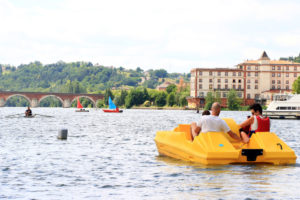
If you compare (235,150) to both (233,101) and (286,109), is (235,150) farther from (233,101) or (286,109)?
(233,101)

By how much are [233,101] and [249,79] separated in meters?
16.4

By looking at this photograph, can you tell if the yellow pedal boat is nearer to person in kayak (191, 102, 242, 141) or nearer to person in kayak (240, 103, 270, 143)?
person in kayak (191, 102, 242, 141)

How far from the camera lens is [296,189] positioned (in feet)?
48.9

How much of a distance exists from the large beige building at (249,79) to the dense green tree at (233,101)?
10.8 m

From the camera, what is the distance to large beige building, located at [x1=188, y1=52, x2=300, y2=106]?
19075 cm

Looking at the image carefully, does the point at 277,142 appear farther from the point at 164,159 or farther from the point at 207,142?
the point at 164,159

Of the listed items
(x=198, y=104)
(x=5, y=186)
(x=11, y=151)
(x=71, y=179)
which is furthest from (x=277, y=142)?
(x=198, y=104)

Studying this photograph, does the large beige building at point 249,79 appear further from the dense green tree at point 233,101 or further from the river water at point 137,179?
the river water at point 137,179

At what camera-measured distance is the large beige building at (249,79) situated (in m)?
191

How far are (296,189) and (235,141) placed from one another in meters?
5.73

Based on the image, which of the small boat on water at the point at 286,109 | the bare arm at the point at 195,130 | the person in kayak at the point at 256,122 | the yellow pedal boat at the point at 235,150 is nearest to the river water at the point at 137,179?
the yellow pedal boat at the point at 235,150

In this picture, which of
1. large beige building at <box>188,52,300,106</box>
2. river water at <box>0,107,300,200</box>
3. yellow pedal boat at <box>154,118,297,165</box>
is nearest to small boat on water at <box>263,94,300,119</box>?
river water at <box>0,107,300,200</box>

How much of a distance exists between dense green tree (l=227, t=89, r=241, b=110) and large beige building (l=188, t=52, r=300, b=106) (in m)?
10.8

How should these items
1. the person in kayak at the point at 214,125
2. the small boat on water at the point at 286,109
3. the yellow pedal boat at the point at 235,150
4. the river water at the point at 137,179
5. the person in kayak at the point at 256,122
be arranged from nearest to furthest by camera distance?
the river water at the point at 137,179
the yellow pedal boat at the point at 235,150
the person in kayak at the point at 214,125
the person in kayak at the point at 256,122
the small boat on water at the point at 286,109
